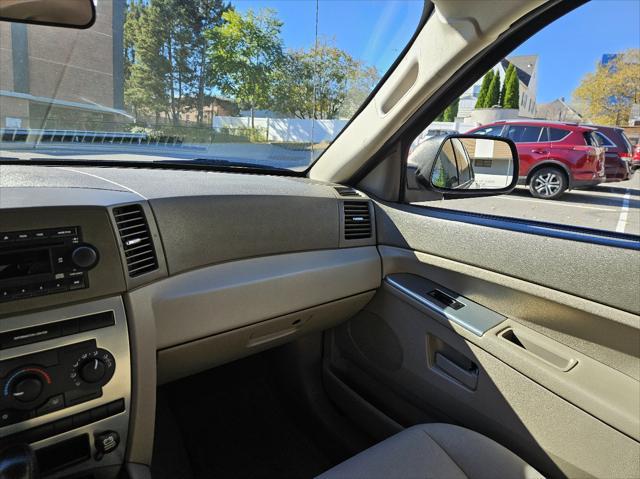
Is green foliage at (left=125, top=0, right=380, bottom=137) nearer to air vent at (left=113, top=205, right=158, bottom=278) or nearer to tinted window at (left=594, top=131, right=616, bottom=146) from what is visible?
air vent at (left=113, top=205, right=158, bottom=278)

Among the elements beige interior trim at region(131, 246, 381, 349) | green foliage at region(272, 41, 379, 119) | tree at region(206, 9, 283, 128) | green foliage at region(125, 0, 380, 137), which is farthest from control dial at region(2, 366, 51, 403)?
green foliage at region(272, 41, 379, 119)

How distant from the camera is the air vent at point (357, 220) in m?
2.07

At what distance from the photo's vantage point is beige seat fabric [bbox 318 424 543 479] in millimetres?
1292

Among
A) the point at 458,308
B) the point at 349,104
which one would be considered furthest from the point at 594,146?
the point at 349,104

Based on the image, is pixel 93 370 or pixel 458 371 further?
pixel 458 371

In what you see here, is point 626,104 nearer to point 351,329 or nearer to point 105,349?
point 351,329

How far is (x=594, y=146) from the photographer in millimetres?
1883

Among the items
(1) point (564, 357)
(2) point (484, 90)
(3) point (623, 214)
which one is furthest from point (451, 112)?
(1) point (564, 357)

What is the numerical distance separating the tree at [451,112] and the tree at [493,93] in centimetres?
14

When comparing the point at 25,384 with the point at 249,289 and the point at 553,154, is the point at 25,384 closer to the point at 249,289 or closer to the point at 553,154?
the point at 249,289

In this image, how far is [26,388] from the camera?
3.71ft

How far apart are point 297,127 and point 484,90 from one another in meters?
0.91

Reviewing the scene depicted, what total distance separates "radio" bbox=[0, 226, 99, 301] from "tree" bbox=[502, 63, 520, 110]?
1744 millimetres

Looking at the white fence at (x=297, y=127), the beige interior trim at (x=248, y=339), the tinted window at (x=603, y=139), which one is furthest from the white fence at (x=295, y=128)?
the tinted window at (x=603, y=139)
